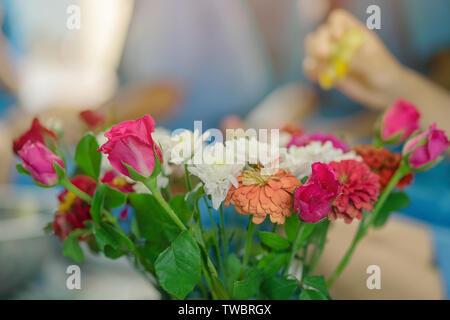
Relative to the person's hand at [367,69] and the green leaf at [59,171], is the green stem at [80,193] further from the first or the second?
the person's hand at [367,69]

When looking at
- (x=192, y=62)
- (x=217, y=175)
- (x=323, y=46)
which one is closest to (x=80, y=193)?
(x=217, y=175)

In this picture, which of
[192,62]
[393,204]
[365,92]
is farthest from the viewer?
[192,62]

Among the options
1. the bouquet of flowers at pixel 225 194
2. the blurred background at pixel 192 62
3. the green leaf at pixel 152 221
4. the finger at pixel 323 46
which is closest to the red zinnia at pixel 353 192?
the bouquet of flowers at pixel 225 194

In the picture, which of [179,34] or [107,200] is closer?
[107,200]

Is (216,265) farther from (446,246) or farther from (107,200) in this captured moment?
(446,246)

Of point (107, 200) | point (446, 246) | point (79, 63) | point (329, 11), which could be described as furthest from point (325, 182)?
point (79, 63)

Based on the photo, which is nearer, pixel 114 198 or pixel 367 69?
pixel 114 198

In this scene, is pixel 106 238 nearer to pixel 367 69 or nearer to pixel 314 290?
pixel 314 290

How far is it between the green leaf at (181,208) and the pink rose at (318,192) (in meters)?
0.08

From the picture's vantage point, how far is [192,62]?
980 mm

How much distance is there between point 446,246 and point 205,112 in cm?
62

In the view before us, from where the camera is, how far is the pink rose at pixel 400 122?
30cm

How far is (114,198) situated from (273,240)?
0.11 metres

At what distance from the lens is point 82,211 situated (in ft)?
0.96
